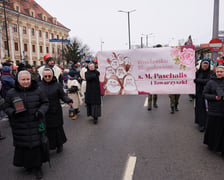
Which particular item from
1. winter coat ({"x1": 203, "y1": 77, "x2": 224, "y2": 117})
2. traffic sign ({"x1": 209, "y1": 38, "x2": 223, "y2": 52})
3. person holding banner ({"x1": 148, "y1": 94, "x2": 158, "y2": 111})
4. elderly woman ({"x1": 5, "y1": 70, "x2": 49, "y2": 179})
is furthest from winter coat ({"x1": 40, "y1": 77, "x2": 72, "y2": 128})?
traffic sign ({"x1": 209, "y1": 38, "x2": 223, "y2": 52})

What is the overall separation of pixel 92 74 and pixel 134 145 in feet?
8.38

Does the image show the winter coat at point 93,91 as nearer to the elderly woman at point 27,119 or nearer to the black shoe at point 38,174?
the elderly woman at point 27,119

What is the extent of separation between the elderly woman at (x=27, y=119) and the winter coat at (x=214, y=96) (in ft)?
10.2

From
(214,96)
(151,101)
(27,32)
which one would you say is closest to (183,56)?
(214,96)

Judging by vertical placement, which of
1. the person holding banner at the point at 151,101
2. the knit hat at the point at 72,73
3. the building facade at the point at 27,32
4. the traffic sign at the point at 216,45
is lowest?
the person holding banner at the point at 151,101

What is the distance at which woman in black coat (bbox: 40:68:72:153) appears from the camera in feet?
13.2

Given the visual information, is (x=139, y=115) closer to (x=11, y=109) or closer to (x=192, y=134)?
(x=192, y=134)

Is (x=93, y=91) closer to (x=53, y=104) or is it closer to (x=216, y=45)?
(x=53, y=104)

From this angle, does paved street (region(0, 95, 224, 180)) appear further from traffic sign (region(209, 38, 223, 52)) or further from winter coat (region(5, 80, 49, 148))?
traffic sign (region(209, 38, 223, 52))

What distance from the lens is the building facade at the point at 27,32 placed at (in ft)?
124

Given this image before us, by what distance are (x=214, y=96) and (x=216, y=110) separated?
0.96 ft

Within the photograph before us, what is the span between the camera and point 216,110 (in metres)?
4.00

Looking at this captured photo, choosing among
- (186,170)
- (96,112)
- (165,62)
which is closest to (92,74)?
(96,112)

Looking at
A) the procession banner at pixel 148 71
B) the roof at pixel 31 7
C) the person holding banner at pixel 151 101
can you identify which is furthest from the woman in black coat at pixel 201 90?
the roof at pixel 31 7
